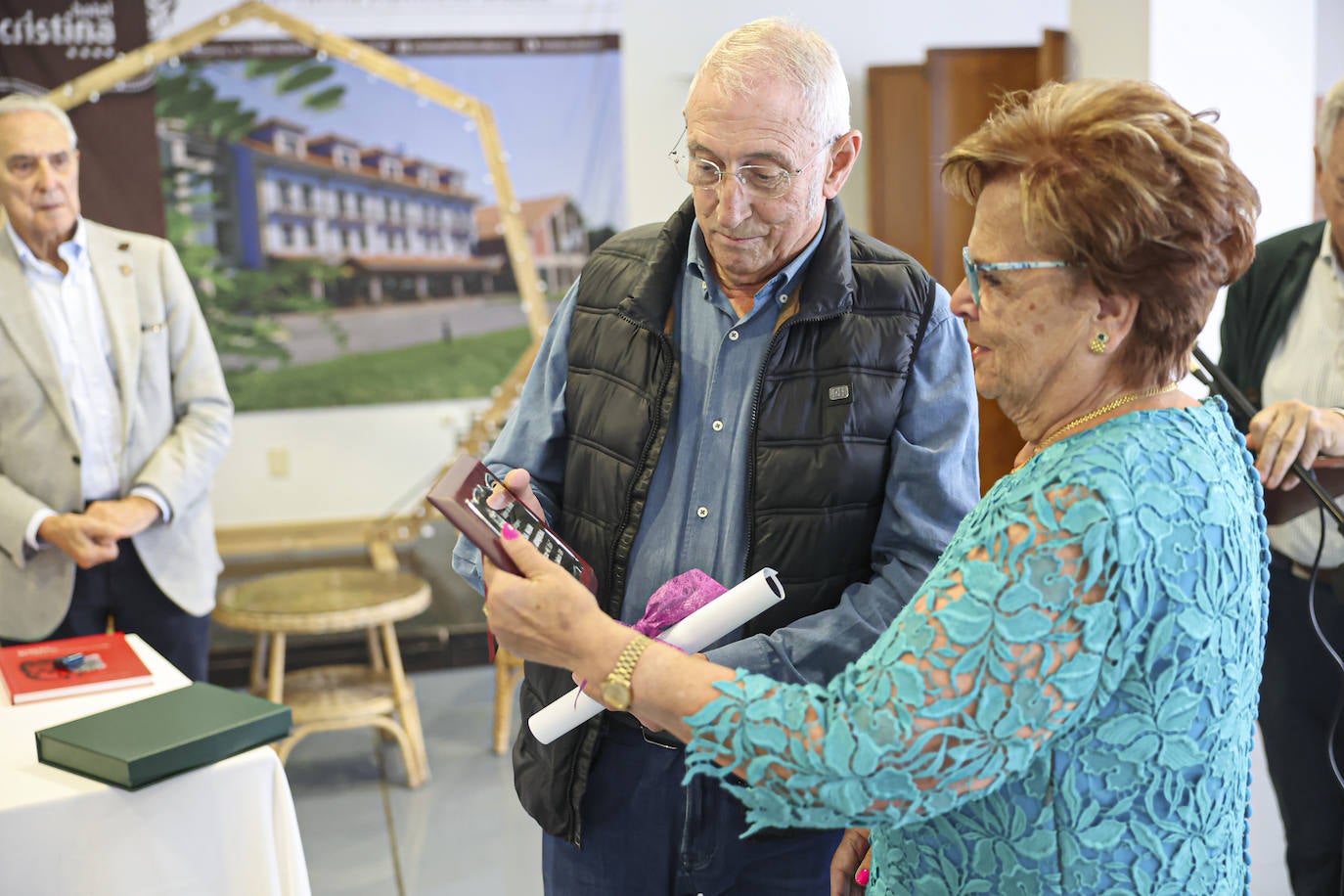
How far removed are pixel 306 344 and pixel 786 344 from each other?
352cm

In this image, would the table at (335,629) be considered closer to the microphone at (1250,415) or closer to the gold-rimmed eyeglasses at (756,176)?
the gold-rimmed eyeglasses at (756,176)

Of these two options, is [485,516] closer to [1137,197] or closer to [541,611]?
[541,611]

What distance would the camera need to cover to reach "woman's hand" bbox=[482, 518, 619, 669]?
3.70ft

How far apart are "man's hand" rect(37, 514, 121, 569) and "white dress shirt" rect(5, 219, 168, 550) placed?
136mm

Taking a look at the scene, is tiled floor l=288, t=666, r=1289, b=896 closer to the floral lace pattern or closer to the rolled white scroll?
the rolled white scroll

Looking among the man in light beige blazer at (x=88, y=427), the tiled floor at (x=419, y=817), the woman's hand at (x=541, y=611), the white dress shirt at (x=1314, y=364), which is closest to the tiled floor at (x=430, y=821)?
the tiled floor at (x=419, y=817)

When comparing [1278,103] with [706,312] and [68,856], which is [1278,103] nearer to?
[706,312]

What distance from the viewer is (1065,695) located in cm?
95

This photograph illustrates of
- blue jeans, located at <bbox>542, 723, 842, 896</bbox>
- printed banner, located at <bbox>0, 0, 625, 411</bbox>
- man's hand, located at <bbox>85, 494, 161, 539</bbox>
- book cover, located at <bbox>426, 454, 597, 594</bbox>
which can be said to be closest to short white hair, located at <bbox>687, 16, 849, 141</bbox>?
book cover, located at <bbox>426, 454, 597, 594</bbox>

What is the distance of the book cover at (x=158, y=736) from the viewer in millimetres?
1602

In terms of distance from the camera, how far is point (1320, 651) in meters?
2.27

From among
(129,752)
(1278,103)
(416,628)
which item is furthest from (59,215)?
(1278,103)

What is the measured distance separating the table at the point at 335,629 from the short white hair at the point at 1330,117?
2.75 meters

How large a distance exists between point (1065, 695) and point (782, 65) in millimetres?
892
